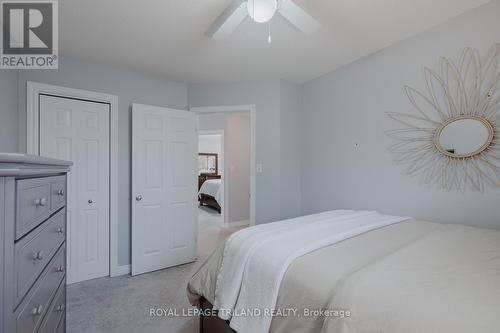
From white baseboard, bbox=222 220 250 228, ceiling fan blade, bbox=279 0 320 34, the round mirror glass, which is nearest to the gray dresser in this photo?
ceiling fan blade, bbox=279 0 320 34

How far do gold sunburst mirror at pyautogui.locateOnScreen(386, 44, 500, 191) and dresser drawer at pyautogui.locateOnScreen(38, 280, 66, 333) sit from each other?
9.14 feet

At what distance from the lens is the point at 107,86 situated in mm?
2775

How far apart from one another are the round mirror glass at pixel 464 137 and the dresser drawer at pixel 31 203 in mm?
2761

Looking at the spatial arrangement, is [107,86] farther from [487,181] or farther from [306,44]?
[487,181]

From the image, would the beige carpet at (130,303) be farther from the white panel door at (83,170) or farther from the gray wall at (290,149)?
the gray wall at (290,149)

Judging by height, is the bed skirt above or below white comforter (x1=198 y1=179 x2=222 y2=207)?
below

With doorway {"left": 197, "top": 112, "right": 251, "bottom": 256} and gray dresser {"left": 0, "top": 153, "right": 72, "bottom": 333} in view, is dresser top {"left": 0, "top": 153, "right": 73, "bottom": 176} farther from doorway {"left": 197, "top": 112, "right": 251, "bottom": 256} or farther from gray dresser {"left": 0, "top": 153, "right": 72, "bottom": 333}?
doorway {"left": 197, "top": 112, "right": 251, "bottom": 256}

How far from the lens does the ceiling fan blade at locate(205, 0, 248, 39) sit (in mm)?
1501

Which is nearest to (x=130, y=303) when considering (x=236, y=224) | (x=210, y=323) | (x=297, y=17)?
(x=210, y=323)

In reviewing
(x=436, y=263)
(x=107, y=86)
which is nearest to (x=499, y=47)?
(x=436, y=263)

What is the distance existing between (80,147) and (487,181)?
3.73 metres

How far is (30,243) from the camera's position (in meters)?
0.84

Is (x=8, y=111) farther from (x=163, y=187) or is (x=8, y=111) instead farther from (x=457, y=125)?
(x=457, y=125)

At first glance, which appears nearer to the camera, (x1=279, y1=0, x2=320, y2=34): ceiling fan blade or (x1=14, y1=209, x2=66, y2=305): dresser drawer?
(x1=14, y1=209, x2=66, y2=305): dresser drawer
